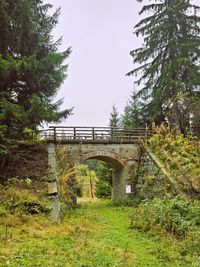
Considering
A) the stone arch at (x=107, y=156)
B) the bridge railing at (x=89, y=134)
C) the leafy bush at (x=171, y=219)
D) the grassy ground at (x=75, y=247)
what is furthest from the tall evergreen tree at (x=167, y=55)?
the grassy ground at (x=75, y=247)

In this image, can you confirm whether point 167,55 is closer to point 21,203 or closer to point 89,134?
point 89,134

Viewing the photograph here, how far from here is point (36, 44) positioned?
12.9 metres

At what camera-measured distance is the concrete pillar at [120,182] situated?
17.8 metres

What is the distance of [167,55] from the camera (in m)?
21.1

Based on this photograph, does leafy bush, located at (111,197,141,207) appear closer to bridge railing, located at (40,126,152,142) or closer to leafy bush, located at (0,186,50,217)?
bridge railing, located at (40,126,152,142)

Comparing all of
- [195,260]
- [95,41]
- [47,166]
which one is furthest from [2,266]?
[95,41]

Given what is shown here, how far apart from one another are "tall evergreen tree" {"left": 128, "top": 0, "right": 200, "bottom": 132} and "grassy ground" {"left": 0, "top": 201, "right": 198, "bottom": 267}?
39.4 ft

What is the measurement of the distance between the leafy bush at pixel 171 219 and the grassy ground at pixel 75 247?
18.4 inches

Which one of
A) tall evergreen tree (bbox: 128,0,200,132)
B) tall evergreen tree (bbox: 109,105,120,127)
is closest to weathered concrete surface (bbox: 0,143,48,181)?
tall evergreen tree (bbox: 128,0,200,132)

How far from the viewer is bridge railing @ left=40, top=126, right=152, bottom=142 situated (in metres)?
16.9

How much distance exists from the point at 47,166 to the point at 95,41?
73.5 ft

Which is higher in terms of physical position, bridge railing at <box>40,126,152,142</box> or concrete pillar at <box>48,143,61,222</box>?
bridge railing at <box>40,126,152,142</box>

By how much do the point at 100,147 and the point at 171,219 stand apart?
9.58 meters

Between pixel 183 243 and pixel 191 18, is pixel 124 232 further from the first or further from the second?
pixel 191 18
